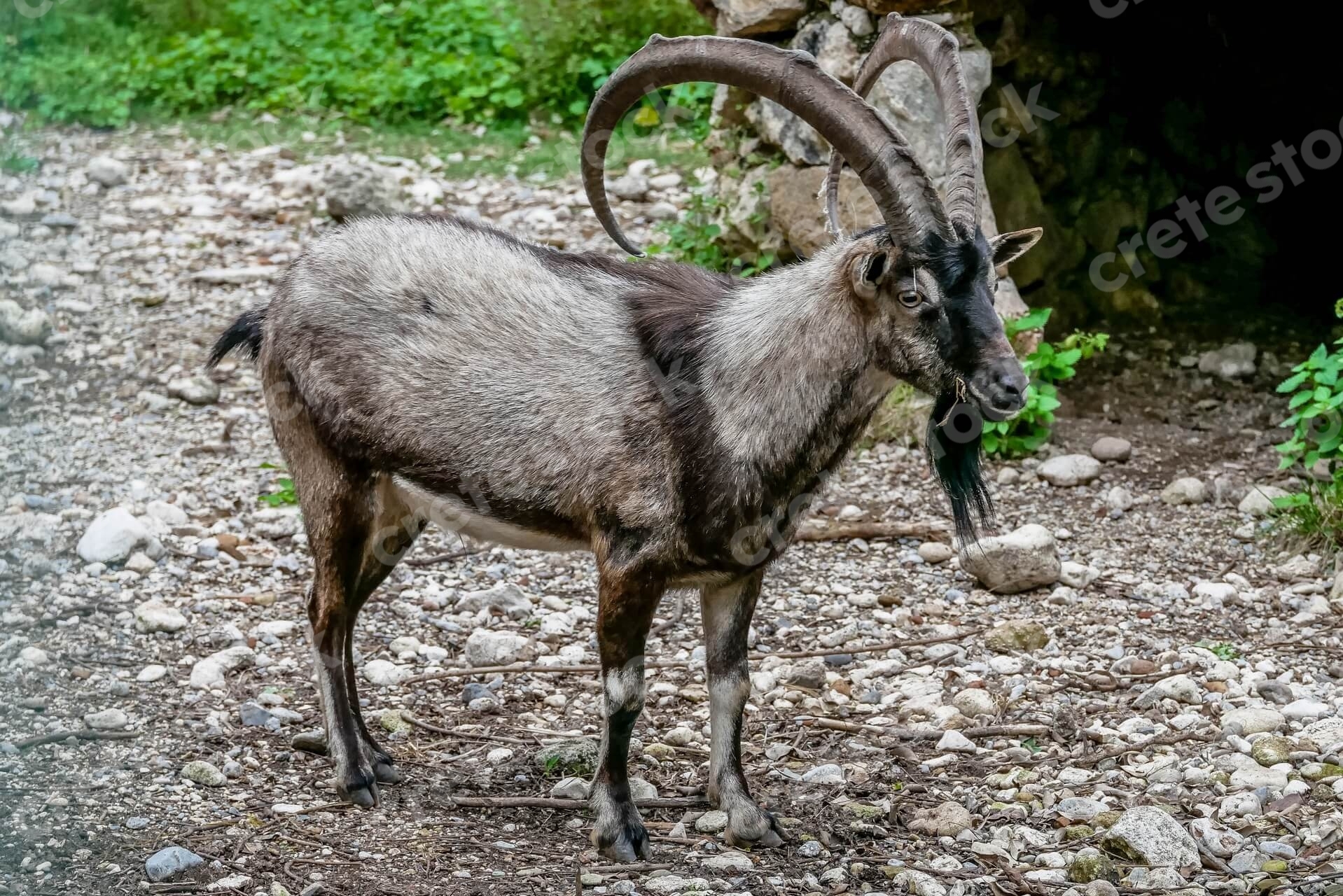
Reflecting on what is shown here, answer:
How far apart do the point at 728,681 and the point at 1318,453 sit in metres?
3.40

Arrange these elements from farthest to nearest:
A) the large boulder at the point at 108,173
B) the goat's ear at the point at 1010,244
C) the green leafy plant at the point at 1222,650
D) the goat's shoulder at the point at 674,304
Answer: the large boulder at the point at 108,173
the green leafy plant at the point at 1222,650
the goat's shoulder at the point at 674,304
the goat's ear at the point at 1010,244

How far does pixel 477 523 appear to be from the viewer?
4961 millimetres

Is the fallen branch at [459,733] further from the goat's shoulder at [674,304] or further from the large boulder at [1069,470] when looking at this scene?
the large boulder at [1069,470]

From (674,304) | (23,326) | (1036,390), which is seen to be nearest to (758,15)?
(1036,390)

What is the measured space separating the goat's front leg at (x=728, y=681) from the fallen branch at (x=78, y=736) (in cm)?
203

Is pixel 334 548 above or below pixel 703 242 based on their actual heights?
below

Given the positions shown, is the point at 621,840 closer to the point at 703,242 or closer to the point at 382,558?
the point at 382,558

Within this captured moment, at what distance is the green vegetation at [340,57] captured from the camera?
458 inches

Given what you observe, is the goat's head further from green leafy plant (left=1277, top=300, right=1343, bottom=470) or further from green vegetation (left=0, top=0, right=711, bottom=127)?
green vegetation (left=0, top=0, right=711, bottom=127)

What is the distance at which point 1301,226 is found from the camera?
926 cm

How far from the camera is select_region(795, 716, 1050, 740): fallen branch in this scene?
5.40 m

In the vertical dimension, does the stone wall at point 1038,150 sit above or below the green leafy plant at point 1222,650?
above

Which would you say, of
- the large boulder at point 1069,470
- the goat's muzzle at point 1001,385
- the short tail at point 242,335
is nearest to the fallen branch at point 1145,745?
the goat's muzzle at point 1001,385

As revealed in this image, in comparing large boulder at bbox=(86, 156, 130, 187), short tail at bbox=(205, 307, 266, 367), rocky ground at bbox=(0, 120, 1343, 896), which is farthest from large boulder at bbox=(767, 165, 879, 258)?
large boulder at bbox=(86, 156, 130, 187)
